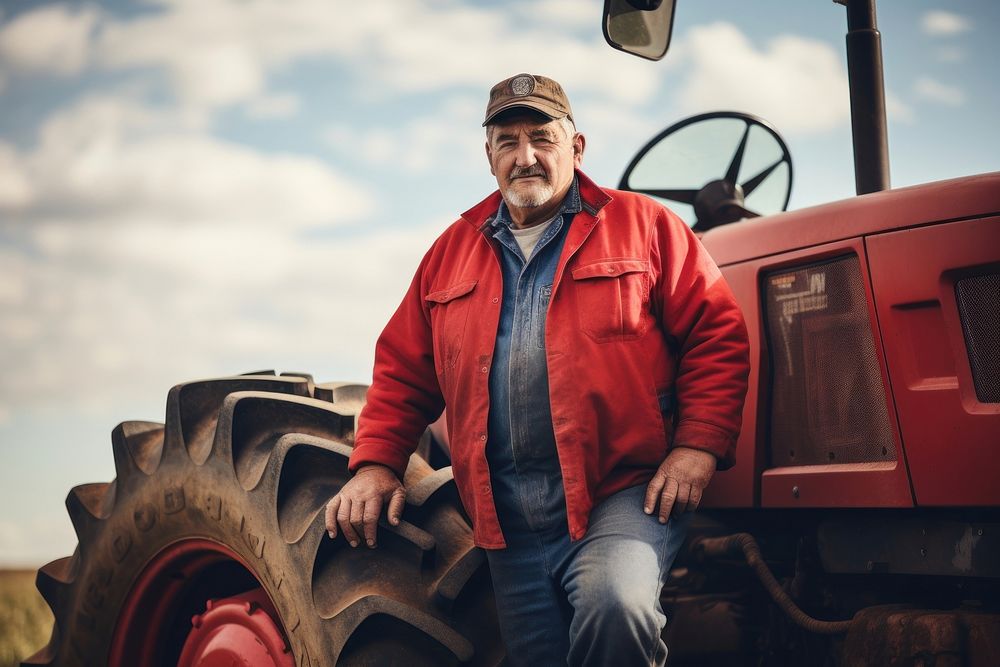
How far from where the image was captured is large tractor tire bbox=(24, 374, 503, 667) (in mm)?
2556

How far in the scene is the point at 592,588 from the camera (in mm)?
2307

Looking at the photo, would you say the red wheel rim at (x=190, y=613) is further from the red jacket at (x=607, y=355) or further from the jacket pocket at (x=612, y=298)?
the jacket pocket at (x=612, y=298)

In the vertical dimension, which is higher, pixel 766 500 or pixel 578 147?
pixel 578 147

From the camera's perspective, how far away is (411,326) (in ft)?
9.34

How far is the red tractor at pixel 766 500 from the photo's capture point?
97.8 inches

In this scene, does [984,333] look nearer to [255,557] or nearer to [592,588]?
[592,588]

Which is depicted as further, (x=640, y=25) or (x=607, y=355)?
(x=640, y=25)

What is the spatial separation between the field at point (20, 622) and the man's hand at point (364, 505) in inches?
150

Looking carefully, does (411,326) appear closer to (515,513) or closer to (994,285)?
(515,513)

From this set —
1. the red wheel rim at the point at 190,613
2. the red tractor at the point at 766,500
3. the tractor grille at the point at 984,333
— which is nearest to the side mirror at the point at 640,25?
the red tractor at the point at 766,500

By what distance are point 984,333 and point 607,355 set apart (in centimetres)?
87

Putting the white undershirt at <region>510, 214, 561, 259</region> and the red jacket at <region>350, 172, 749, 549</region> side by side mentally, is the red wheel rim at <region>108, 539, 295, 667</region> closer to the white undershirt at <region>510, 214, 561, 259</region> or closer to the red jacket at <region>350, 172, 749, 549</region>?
the red jacket at <region>350, 172, 749, 549</region>

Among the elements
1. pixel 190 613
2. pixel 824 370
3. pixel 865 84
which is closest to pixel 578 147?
pixel 824 370

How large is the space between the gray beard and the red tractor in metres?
0.67
